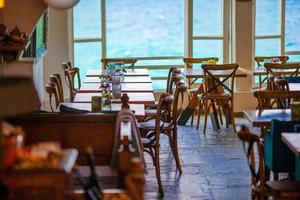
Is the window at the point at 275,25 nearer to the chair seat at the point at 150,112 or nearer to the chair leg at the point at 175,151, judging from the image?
the chair seat at the point at 150,112

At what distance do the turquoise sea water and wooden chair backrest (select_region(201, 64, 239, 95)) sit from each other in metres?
1.77

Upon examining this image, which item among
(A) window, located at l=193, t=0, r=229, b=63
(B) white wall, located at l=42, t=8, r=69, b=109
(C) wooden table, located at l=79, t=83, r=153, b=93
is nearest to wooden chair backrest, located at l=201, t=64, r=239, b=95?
(C) wooden table, located at l=79, t=83, r=153, b=93

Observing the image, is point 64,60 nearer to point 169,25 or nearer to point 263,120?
point 169,25

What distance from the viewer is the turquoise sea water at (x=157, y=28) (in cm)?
1041

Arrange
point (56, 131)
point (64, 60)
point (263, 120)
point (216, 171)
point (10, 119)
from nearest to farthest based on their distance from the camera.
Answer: point (10, 119) < point (56, 131) < point (263, 120) < point (216, 171) < point (64, 60)

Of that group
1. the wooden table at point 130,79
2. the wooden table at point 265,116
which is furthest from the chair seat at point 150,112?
the wooden table at point 265,116

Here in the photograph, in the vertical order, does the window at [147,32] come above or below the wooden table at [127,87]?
above

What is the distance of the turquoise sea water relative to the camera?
34.2ft

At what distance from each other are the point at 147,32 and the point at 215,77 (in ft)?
8.03

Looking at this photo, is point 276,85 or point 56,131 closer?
point 56,131

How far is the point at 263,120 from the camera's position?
5.04 metres

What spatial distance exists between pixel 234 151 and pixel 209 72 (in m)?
1.56

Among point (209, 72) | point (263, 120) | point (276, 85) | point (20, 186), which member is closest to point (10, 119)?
point (20, 186)

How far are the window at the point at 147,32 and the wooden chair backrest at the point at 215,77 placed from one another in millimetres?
1719
